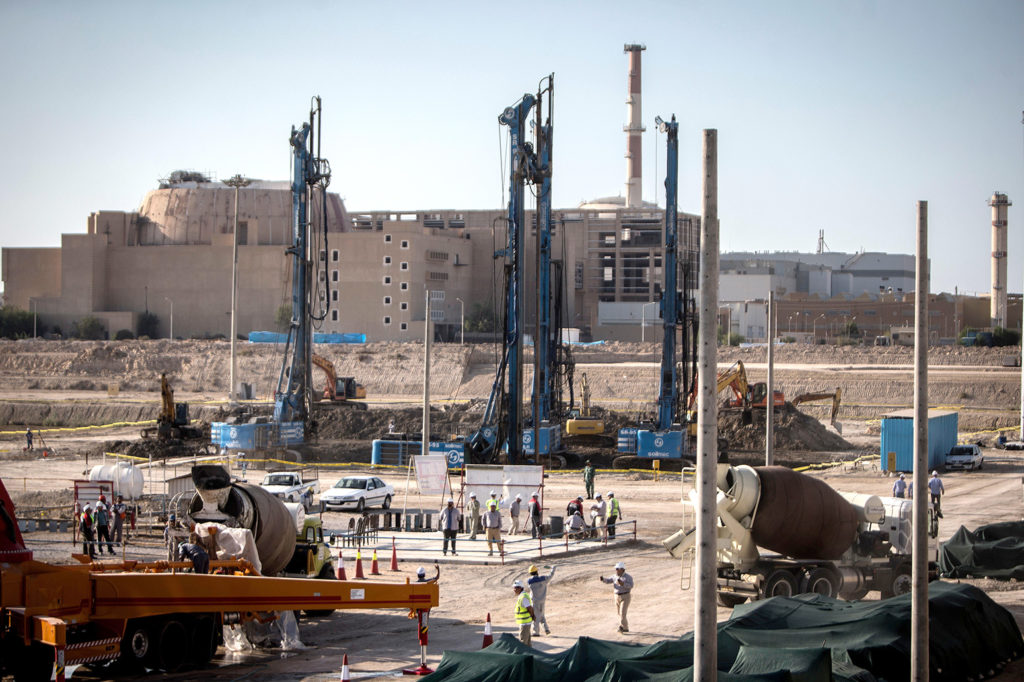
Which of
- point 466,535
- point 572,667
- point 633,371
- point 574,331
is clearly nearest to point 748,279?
point 574,331

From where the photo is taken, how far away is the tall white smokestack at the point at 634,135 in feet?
475

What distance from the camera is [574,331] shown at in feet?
447

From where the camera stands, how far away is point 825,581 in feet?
69.1

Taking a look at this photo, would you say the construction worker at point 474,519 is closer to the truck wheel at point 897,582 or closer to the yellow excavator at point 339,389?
the truck wheel at point 897,582

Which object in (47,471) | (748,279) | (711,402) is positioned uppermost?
(748,279)

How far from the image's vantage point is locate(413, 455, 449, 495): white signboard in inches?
1241

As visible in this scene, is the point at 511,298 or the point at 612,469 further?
the point at 612,469

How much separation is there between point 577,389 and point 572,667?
79118 mm

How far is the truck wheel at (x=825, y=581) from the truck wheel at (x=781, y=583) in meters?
0.51

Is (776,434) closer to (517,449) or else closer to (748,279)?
(517,449)

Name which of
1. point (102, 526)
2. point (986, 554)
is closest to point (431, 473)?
point (102, 526)

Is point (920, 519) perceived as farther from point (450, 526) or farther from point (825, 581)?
point (450, 526)

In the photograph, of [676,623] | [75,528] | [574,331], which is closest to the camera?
[676,623]

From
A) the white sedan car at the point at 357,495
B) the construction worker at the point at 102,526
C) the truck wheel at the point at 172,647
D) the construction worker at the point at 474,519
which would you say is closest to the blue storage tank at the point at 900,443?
the white sedan car at the point at 357,495
